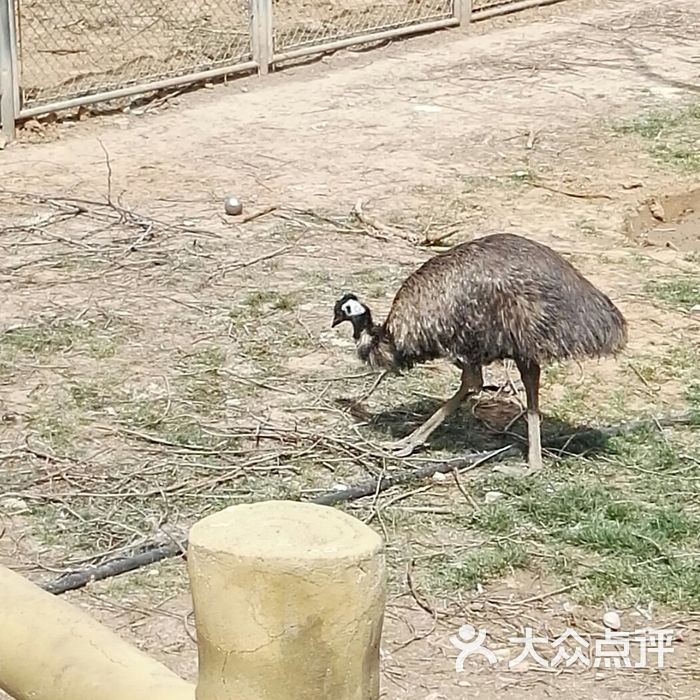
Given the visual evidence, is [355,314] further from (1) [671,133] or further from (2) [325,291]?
(1) [671,133]

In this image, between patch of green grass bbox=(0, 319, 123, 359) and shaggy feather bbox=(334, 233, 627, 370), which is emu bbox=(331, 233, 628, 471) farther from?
patch of green grass bbox=(0, 319, 123, 359)

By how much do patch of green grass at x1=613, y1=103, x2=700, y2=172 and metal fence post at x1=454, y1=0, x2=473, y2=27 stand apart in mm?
2593

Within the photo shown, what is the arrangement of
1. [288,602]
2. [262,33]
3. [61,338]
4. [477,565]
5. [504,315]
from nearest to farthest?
[288,602] → [477,565] → [504,315] → [61,338] → [262,33]

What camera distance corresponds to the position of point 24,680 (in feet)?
7.61

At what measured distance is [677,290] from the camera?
7.35 meters

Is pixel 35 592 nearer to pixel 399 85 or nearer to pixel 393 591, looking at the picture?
pixel 393 591

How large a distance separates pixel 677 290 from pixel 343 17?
5.68 meters

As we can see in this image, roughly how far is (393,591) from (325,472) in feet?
2.85

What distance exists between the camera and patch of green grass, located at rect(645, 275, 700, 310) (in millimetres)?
7203

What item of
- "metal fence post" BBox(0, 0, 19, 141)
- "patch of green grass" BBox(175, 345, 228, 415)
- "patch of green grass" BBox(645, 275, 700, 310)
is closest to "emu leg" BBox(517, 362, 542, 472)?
"patch of green grass" BBox(175, 345, 228, 415)

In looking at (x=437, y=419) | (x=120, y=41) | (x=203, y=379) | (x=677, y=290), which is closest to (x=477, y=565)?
(x=437, y=419)

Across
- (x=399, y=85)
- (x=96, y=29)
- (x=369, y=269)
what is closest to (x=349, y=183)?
(x=369, y=269)

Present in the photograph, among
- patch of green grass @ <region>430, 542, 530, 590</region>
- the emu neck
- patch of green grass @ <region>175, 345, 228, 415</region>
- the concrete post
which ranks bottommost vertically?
patch of green grass @ <region>175, 345, 228, 415</region>

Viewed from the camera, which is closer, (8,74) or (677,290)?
(677,290)
